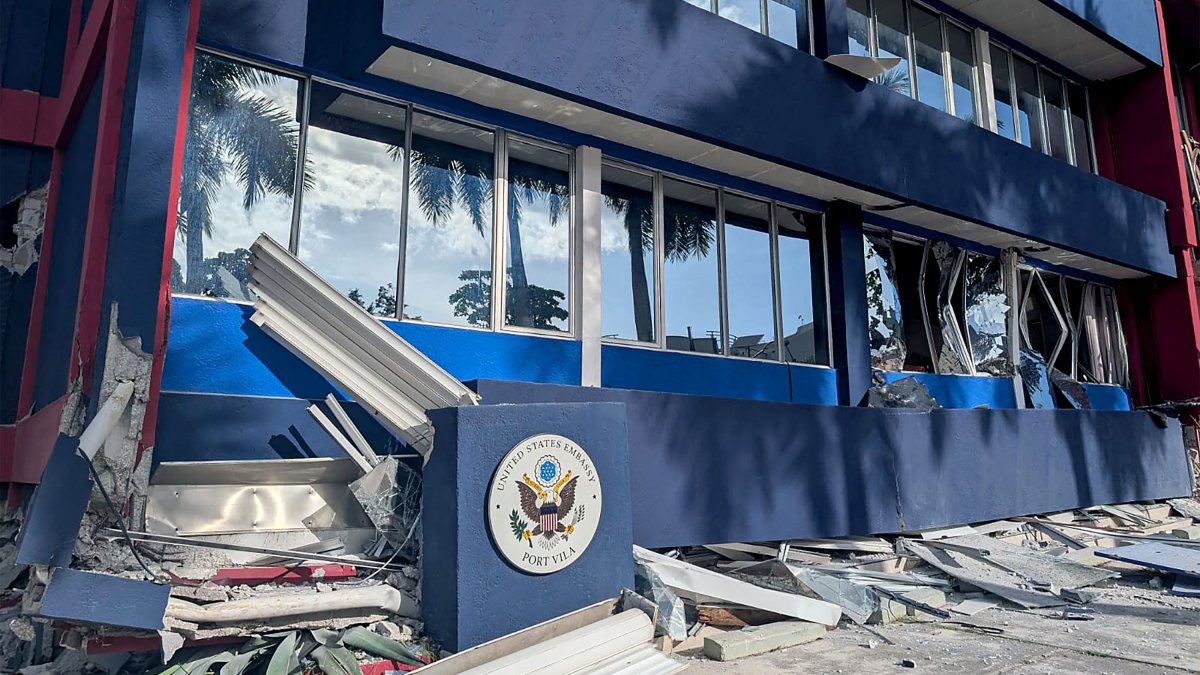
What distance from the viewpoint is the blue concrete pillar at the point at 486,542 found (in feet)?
14.6

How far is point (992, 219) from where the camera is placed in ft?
34.5

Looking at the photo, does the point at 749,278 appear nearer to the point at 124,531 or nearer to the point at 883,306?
the point at 883,306

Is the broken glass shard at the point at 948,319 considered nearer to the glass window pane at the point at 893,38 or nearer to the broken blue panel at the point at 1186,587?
the glass window pane at the point at 893,38

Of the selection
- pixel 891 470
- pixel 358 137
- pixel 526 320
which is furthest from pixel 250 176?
pixel 891 470

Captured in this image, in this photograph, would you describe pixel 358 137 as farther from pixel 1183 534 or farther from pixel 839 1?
pixel 1183 534

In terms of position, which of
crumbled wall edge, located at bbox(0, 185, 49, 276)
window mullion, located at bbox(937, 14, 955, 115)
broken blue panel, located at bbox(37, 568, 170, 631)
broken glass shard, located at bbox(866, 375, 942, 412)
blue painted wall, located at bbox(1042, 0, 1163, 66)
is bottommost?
broken blue panel, located at bbox(37, 568, 170, 631)

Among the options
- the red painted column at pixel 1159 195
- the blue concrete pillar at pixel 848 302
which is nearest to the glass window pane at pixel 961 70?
the blue concrete pillar at pixel 848 302

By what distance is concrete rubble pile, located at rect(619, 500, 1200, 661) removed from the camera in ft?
18.0

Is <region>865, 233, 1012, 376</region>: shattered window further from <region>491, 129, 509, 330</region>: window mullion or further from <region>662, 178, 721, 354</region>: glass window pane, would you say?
<region>491, 129, 509, 330</region>: window mullion

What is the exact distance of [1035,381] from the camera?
477 inches

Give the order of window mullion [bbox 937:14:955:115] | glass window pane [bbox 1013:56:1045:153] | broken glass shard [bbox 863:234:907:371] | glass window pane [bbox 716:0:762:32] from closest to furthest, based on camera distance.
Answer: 1. glass window pane [bbox 716:0:762:32]
2. broken glass shard [bbox 863:234:907:371]
3. window mullion [bbox 937:14:955:115]
4. glass window pane [bbox 1013:56:1045:153]

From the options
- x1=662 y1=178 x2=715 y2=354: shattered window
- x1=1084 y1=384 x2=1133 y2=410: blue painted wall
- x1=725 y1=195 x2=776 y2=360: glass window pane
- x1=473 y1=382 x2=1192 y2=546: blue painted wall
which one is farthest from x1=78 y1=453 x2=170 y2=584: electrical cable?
x1=1084 y1=384 x2=1133 y2=410: blue painted wall

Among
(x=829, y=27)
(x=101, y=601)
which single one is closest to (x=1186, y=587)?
(x=829, y=27)

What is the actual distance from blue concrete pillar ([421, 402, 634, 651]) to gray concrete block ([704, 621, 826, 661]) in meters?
0.67
